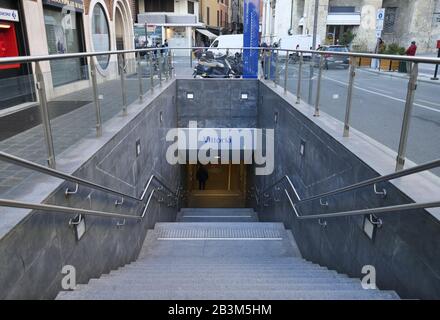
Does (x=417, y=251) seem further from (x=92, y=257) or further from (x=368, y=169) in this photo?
(x=92, y=257)

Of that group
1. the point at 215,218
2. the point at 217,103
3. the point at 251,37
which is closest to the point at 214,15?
the point at 251,37

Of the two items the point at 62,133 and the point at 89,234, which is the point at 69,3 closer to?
the point at 62,133

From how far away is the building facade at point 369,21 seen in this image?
125ft

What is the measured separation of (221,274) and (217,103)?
10452 mm

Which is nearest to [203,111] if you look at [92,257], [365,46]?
[92,257]

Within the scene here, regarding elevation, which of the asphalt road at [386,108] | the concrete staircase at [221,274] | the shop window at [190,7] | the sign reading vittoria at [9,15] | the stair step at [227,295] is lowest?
the concrete staircase at [221,274]

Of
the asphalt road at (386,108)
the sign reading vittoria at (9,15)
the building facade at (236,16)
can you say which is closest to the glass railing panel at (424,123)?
the asphalt road at (386,108)

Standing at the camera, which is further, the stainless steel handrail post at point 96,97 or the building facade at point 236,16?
the building facade at point 236,16

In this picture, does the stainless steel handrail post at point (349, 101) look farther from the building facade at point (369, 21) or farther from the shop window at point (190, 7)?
the building facade at point (369, 21)

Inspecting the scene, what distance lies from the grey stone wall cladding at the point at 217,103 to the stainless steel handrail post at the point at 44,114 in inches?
399

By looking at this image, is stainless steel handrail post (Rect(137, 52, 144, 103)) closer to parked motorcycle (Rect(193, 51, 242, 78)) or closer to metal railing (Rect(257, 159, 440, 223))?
metal railing (Rect(257, 159, 440, 223))

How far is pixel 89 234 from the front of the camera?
156 inches
